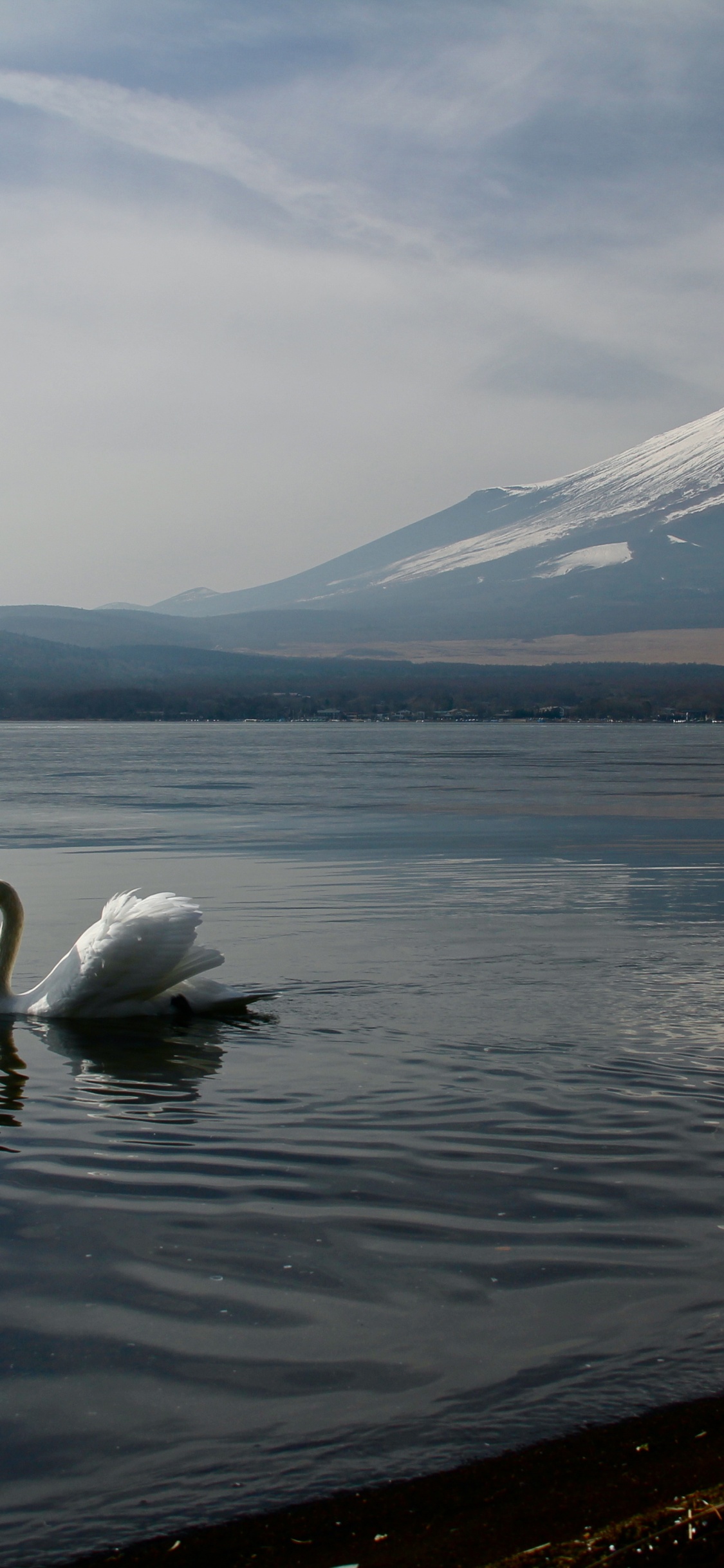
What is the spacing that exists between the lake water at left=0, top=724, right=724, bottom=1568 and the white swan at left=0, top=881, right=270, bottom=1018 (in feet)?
0.93

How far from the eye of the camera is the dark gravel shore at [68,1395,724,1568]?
3.67 m

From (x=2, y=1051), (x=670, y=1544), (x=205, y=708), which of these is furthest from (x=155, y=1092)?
(x=205, y=708)

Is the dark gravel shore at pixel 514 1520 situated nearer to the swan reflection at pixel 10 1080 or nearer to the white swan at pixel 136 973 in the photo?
the swan reflection at pixel 10 1080

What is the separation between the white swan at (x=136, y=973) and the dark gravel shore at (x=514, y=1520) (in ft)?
22.7

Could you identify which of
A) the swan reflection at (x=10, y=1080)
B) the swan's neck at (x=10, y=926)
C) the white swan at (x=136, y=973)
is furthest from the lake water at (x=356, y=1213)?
the swan's neck at (x=10, y=926)

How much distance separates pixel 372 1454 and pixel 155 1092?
4.62 meters

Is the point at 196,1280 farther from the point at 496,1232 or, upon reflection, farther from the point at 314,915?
the point at 314,915

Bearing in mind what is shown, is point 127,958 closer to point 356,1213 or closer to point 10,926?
point 10,926

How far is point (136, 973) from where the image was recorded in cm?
1093

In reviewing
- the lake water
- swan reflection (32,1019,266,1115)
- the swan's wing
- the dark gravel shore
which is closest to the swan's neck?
the lake water

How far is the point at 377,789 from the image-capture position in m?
41.1

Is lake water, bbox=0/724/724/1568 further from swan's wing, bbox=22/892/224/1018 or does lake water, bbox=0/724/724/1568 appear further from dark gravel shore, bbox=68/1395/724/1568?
swan's wing, bbox=22/892/224/1018

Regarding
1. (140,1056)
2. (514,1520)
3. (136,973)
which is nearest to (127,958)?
(136,973)

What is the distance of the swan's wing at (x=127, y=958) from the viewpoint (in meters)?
10.7
